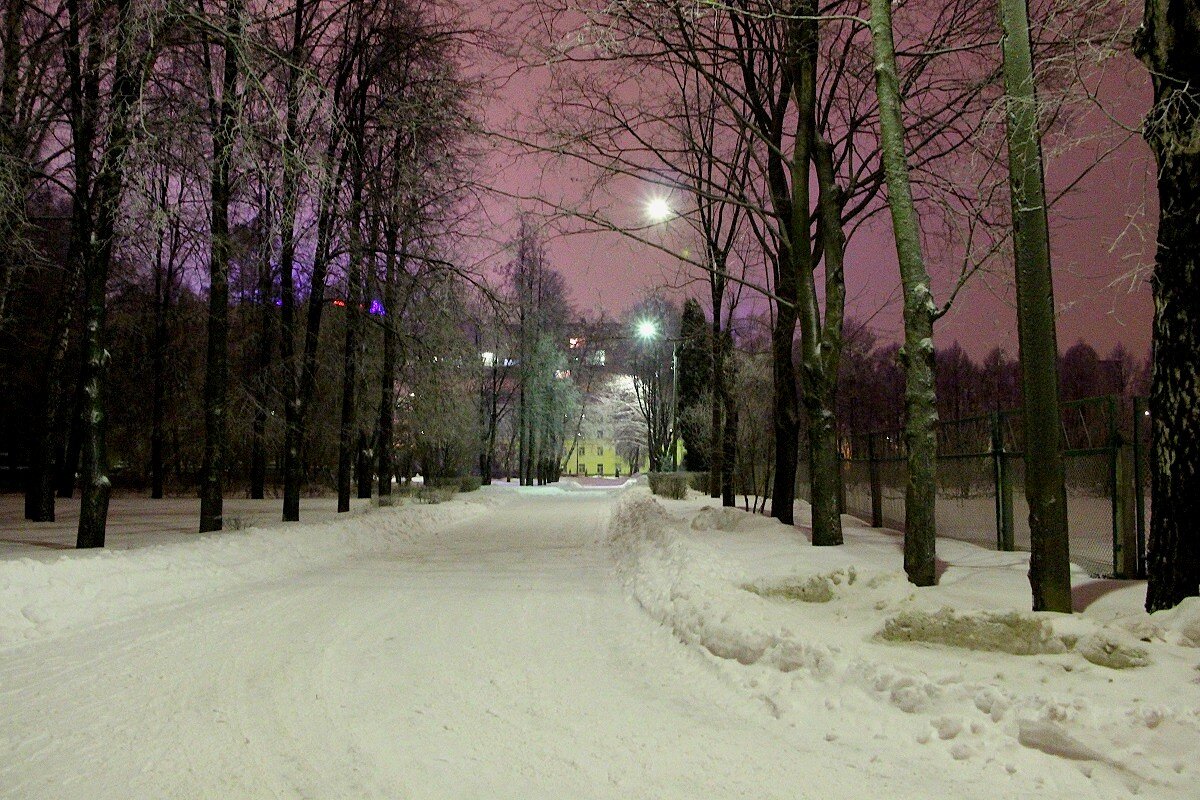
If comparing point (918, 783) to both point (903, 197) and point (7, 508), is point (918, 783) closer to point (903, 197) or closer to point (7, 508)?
point (903, 197)

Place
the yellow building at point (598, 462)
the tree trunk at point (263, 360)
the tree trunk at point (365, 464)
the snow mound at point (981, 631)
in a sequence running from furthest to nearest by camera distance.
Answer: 1. the yellow building at point (598, 462)
2. the tree trunk at point (365, 464)
3. the tree trunk at point (263, 360)
4. the snow mound at point (981, 631)

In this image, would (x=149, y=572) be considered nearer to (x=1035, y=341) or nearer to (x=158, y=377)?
(x=1035, y=341)

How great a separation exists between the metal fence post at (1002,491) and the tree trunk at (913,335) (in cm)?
312

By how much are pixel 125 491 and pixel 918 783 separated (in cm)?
3780

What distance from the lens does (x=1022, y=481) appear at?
1030cm

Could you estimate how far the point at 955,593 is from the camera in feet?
21.7

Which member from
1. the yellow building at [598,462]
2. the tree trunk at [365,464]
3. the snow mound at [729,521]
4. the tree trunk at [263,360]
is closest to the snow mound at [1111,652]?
the snow mound at [729,521]

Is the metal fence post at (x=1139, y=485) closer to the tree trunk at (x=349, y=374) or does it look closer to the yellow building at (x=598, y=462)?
the tree trunk at (x=349, y=374)

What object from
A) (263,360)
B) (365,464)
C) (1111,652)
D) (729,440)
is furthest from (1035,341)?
(263,360)

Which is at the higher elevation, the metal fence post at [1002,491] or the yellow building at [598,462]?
the metal fence post at [1002,491]

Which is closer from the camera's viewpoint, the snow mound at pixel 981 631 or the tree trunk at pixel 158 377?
the snow mound at pixel 981 631

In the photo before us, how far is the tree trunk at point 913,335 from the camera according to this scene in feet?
25.5

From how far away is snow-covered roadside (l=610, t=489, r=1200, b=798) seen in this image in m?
3.66

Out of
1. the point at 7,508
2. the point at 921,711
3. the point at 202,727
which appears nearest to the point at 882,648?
the point at 921,711
